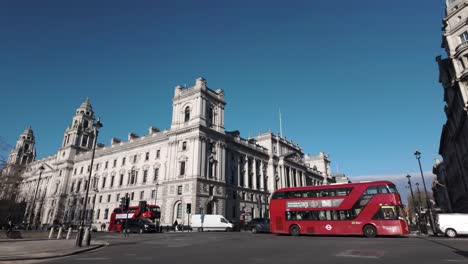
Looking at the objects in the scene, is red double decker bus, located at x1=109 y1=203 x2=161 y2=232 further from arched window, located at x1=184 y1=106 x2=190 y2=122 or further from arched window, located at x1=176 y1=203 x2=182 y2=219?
arched window, located at x1=184 y1=106 x2=190 y2=122

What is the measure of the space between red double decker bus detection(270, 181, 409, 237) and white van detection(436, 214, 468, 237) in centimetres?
603

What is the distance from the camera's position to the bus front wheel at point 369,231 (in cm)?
2080

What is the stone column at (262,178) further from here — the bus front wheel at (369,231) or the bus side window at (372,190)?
the bus side window at (372,190)

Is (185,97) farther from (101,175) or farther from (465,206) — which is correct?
(465,206)

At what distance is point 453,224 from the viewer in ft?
76.5

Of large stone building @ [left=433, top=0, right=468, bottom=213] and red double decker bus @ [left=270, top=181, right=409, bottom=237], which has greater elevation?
large stone building @ [left=433, top=0, right=468, bottom=213]

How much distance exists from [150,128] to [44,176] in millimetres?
44788

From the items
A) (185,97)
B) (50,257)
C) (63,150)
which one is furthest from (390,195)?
(63,150)

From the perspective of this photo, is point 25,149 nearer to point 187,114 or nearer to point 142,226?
point 187,114

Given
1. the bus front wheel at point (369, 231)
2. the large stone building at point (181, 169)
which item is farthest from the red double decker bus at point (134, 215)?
the bus front wheel at point (369, 231)

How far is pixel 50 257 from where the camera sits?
12.0 meters

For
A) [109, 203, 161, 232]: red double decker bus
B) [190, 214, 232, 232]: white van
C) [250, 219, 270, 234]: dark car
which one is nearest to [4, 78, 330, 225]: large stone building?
[190, 214, 232, 232]: white van

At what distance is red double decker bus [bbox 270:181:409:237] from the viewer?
2069cm

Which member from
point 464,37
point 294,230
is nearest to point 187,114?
point 294,230
